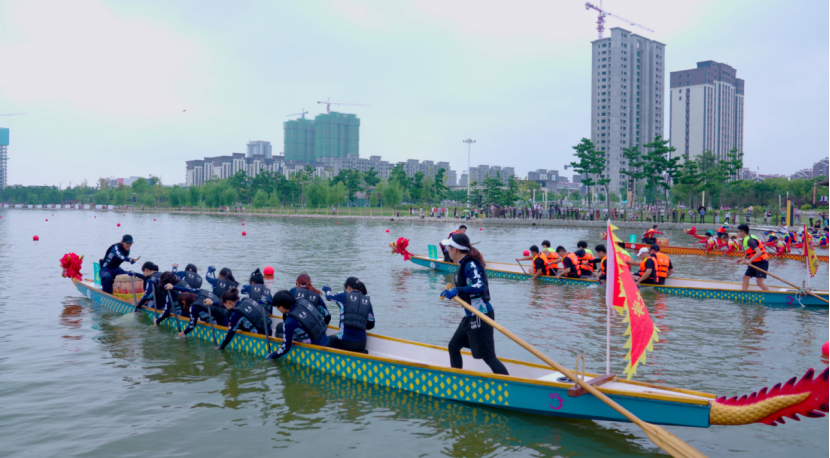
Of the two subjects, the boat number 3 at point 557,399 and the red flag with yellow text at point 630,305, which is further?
the boat number 3 at point 557,399

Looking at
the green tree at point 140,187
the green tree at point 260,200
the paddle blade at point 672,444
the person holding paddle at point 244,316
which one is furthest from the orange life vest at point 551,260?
the green tree at point 140,187

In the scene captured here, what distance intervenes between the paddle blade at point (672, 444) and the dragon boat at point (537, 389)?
15.4 inches

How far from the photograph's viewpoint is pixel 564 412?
6473 mm

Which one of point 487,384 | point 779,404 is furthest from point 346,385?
point 779,404

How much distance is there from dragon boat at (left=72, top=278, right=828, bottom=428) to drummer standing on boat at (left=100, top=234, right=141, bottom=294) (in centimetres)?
556

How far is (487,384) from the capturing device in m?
6.95

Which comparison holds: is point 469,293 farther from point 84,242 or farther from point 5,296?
point 84,242

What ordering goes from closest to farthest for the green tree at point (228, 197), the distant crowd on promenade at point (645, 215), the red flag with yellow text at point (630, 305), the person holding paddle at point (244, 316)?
1. the red flag with yellow text at point (630, 305)
2. the person holding paddle at point (244, 316)
3. the distant crowd on promenade at point (645, 215)
4. the green tree at point (228, 197)

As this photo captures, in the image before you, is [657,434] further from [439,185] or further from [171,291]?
[439,185]

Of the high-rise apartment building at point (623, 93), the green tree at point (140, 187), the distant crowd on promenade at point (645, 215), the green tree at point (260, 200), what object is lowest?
the distant crowd on promenade at point (645, 215)

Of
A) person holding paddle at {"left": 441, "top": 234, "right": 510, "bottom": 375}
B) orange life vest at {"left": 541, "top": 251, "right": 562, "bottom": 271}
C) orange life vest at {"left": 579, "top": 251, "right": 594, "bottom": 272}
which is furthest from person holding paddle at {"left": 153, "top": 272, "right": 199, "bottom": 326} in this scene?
orange life vest at {"left": 579, "top": 251, "right": 594, "bottom": 272}

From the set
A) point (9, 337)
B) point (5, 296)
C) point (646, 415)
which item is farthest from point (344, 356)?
point (5, 296)

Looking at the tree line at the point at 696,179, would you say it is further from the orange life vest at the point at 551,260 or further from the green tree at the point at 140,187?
the green tree at the point at 140,187

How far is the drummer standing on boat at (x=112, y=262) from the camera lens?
45.8 feet
